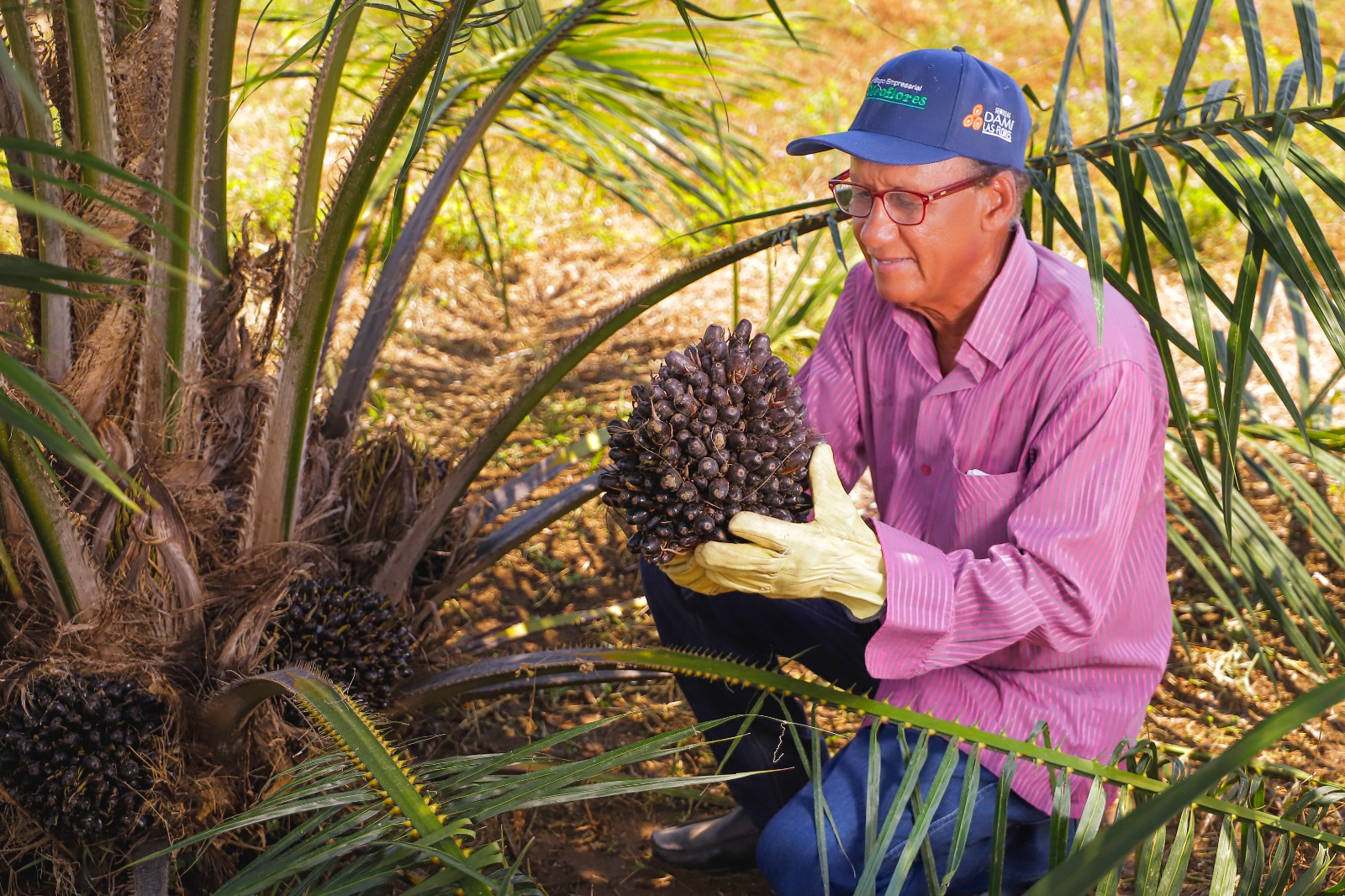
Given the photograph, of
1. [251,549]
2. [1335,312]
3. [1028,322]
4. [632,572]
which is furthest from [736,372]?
[632,572]

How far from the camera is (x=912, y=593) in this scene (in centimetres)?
161

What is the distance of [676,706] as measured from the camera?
2.69m

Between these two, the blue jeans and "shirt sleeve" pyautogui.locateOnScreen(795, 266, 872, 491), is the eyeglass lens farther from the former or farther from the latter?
the blue jeans

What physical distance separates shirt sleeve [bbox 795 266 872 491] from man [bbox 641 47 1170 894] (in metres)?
0.07

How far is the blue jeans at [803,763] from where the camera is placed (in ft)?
5.69

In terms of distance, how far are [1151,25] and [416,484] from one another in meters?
5.55

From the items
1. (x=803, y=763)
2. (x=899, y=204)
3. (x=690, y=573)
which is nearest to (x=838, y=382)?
(x=899, y=204)

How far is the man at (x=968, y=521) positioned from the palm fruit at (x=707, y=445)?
0.05m

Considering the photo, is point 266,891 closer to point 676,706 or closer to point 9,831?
point 9,831

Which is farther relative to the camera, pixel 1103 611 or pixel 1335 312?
pixel 1103 611

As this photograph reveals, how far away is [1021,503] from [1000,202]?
0.48m

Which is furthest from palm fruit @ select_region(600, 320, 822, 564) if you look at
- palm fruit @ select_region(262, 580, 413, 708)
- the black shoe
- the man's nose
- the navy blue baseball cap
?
the black shoe

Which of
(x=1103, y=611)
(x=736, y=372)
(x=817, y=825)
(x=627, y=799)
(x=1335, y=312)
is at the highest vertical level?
(x=1335, y=312)

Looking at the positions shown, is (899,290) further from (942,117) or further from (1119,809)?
(1119,809)
